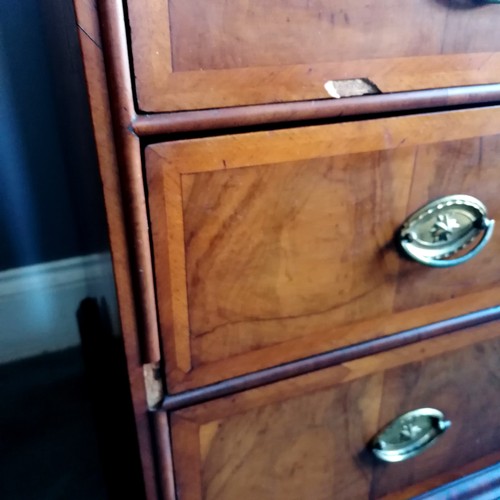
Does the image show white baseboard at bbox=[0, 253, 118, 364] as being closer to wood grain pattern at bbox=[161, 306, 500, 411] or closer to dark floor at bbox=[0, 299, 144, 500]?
dark floor at bbox=[0, 299, 144, 500]

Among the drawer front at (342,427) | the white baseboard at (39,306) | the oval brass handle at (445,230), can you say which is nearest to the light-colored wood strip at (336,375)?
the drawer front at (342,427)

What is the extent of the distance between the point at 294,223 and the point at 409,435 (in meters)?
0.34

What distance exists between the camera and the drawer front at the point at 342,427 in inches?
21.6

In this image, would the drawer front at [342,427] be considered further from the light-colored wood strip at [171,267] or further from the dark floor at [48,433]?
the dark floor at [48,433]

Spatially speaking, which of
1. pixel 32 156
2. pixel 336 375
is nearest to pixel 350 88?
pixel 336 375

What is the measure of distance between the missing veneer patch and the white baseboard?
0.70 meters

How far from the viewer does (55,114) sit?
0.91 metres

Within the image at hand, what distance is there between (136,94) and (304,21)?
0.43 feet

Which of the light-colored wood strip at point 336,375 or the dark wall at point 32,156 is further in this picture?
the dark wall at point 32,156

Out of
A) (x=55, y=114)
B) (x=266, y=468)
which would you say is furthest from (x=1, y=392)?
(x=266, y=468)

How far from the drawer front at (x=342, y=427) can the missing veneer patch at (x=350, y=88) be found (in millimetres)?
278

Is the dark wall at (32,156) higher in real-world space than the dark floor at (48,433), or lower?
higher

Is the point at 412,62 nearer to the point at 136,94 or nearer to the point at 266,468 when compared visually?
the point at 136,94

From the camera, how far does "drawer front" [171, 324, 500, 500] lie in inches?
21.6
